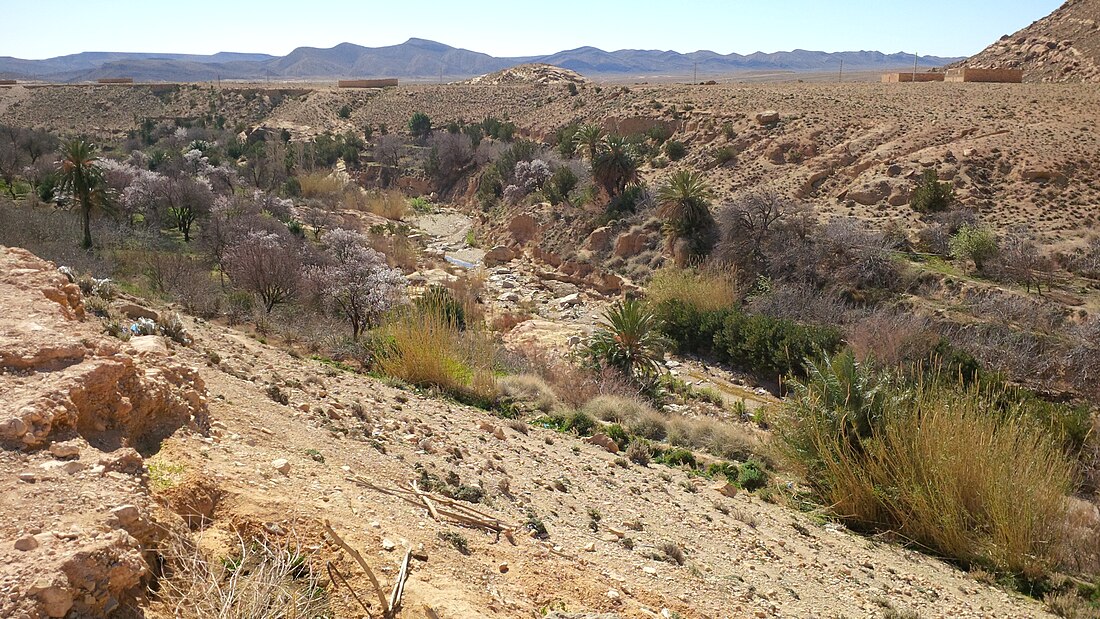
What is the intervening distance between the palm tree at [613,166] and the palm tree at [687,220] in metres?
5.44

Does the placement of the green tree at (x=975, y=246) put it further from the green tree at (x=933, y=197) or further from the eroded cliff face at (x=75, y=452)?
the eroded cliff face at (x=75, y=452)

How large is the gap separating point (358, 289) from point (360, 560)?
14.4m

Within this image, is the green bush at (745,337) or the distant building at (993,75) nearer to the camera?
the green bush at (745,337)

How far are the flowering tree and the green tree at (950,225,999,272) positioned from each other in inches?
649

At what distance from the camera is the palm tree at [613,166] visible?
32.3 m

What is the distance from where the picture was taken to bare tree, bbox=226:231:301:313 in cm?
1897

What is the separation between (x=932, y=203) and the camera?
1011 inches

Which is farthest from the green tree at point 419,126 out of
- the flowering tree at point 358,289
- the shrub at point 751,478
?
the shrub at point 751,478

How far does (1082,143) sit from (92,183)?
Result: 34.9 m

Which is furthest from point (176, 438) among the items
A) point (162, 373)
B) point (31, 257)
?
point (31, 257)

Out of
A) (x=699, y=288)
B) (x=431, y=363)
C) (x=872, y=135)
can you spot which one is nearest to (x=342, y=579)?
(x=431, y=363)

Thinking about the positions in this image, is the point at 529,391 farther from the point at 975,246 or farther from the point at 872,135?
the point at 872,135

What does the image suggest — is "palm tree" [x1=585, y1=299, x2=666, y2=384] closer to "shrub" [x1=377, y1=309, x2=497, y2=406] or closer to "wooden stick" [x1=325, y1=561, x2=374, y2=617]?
"shrub" [x1=377, y1=309, x2=497, y2=406]

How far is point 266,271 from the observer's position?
19297 mm
